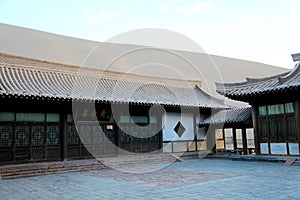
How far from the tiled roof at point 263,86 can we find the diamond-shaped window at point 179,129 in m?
3.65

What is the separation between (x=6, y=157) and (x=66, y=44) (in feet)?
173

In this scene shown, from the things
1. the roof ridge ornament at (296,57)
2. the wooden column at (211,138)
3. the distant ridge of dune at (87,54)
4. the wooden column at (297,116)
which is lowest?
the wooden column at (211,138)

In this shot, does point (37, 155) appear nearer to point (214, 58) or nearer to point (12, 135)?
point (12, 135)

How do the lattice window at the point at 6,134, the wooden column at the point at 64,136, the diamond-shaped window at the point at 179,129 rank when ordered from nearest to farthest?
the lattice window at the point at 6,134 < the wooden column at the point at 64,136 < the diamond-shaped window at the point at 179,129

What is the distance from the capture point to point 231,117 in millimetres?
16234

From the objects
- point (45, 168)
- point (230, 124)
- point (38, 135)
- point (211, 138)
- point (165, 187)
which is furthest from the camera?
point (211, 138)

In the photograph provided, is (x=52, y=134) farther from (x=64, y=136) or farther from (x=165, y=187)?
(x=165, y=187)

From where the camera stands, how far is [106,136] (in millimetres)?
14211

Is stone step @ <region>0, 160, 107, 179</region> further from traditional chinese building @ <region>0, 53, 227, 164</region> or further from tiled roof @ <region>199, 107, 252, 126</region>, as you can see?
tiled roof @ <region>199, 107, 252, 126</region>

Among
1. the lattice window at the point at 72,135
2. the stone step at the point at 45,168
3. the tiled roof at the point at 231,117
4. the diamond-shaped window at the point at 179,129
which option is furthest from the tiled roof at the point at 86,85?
the stone step at the point at 45,168

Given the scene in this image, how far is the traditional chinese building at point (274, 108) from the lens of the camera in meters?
12.1

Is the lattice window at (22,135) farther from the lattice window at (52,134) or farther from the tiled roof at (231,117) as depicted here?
the tiled roof at (231,117)

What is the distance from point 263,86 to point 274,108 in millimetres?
1104

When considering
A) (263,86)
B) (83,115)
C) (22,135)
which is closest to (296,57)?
(263,86)
